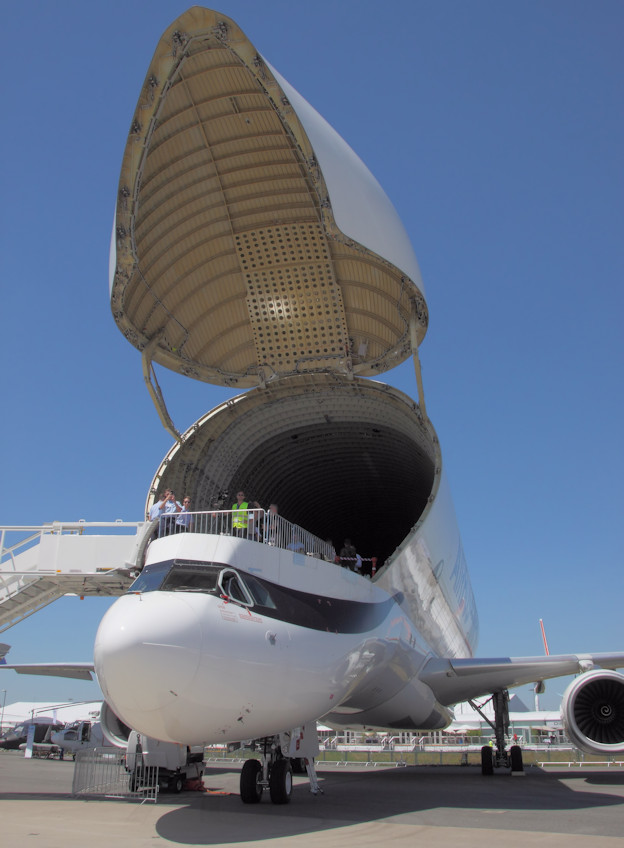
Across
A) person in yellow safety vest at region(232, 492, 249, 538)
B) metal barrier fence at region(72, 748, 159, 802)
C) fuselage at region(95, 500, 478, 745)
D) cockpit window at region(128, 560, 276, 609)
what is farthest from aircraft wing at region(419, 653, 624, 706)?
cockpit window at region(128, 560, 276, 609)

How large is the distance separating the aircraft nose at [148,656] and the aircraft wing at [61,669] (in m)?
8.10

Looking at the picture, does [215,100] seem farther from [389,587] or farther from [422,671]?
[422,671]

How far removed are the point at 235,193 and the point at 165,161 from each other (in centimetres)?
164

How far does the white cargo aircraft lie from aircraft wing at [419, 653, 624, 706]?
7cm

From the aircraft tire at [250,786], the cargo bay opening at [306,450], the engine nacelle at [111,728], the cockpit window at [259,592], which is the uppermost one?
the cargo bay opening at [306,450]

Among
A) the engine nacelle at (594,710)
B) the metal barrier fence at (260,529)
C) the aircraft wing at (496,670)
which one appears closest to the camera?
the metal barrier fence at (260,529)

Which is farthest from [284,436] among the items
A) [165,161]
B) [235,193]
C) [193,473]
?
[165,161]

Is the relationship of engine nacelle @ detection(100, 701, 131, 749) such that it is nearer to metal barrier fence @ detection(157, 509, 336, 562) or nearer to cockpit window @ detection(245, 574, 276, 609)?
metal barrier fence @ detection(157, 509, 336, 562)

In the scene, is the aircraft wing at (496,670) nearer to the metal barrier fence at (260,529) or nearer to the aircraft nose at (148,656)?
the metal barrier fence at (260,529)

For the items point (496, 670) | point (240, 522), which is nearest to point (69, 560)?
point (240, 522)

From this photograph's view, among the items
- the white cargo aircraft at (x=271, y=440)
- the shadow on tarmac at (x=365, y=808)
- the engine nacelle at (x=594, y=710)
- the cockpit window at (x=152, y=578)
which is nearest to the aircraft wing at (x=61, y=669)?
the white cargo aircraft at (x=271, y=440)

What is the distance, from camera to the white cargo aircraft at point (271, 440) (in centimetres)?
759

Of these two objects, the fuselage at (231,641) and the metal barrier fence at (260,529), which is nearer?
the fuselage at (231,641)

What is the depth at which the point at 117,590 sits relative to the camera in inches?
516
